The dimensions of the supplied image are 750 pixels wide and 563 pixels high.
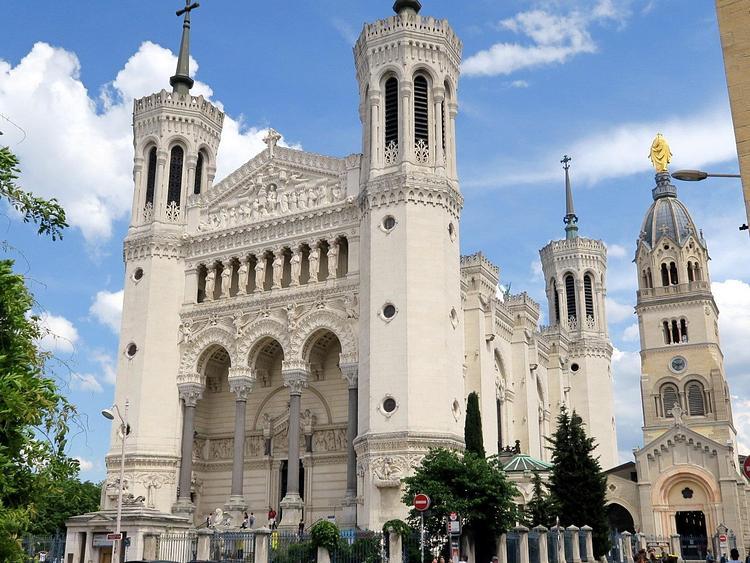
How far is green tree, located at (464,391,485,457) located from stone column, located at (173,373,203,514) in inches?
536

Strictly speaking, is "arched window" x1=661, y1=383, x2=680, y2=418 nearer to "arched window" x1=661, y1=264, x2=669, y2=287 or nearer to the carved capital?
"arched window" x1=661, y1=264, x2=669, y2=287

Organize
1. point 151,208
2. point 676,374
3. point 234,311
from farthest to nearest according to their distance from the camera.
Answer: point 676,374 < point 151,208 < point 234,311

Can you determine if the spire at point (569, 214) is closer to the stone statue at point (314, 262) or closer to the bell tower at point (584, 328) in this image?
the bell tower at point (584, 328)

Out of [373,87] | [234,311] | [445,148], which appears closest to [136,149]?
[234,311]

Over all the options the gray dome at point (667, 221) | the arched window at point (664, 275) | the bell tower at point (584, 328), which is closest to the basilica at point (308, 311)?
the bell tower at point (584, 328)

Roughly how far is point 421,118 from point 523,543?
782 inches

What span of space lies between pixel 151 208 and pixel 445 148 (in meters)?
16.4

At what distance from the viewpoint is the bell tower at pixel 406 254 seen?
116 ft

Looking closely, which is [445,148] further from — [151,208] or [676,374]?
[676,374]

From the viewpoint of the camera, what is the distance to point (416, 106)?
40.4 m

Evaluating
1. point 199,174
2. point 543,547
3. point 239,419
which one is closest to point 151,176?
point 199,174

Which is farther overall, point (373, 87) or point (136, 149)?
point (136, 149)

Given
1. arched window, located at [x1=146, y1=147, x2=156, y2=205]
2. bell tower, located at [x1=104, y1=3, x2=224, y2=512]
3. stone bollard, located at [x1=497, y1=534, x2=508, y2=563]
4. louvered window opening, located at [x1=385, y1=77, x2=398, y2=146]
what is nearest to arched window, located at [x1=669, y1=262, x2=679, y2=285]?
louvered window opening, located at [x1=385, y1=77, x2=398, y2=146]

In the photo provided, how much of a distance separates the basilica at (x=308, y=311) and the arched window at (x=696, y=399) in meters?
21.7
